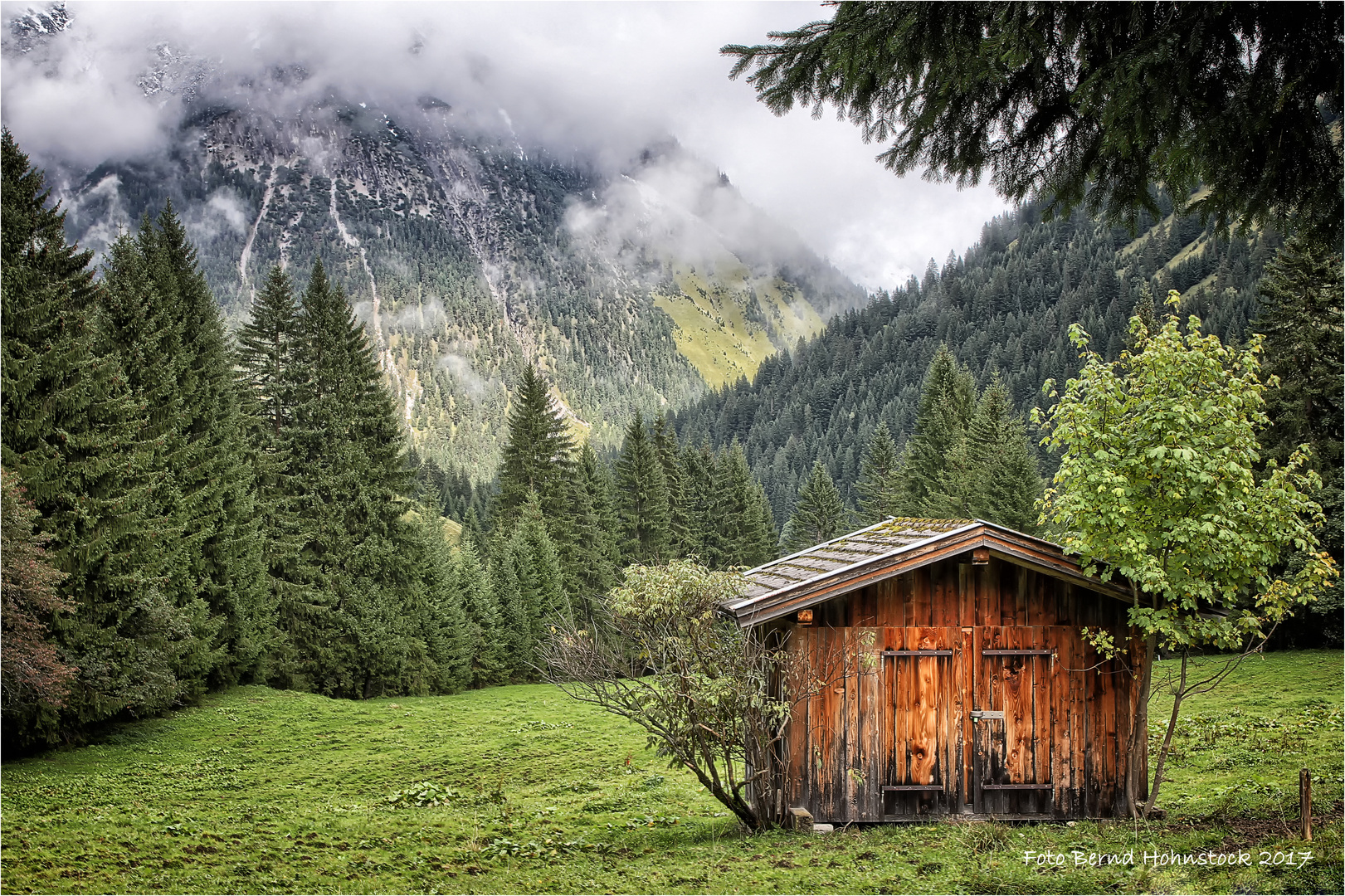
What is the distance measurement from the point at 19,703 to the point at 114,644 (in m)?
2.75

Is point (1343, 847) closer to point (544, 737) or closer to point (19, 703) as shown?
point (544, 737)

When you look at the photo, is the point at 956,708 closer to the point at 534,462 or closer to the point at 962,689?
the point at 962,689

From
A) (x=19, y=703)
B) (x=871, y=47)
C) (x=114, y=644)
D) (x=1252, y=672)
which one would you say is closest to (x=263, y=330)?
(x=114, y=644)

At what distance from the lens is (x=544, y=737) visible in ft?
75.3

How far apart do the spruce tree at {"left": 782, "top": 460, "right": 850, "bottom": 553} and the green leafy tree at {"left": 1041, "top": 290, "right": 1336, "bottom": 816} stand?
49771mm

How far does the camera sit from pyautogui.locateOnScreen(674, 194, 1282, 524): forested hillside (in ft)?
433

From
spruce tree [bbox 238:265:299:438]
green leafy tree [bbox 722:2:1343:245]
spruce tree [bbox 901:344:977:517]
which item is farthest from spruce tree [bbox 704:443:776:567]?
green leafy tree [bbox 722:2:1343:245]

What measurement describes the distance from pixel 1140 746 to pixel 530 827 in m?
8.91

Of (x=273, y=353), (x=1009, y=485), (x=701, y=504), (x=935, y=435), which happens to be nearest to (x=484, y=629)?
(x=273, y=353)

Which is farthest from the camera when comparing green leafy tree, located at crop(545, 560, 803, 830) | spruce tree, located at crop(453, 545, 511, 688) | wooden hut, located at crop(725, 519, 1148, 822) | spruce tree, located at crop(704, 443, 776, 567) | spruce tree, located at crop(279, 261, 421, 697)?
spruce tree, located at crop(704, 443, 776, 567)

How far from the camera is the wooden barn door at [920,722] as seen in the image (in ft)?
38.5

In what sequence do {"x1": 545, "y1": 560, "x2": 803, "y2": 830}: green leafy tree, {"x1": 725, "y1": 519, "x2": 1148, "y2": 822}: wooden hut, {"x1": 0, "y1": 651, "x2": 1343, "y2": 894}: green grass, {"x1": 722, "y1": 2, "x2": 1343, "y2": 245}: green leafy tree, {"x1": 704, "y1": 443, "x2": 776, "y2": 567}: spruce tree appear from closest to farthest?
{"x1": 722, "y1": 2, "x2": 1343, "y2": 245}: green leafy tree, {"x1": 0, "y1": 651, "x2": 1343, "y2": 894}: green grass, {"x1": 545, "y1": 560, "x2": 803, "y2": 830}: green leafy tree, {"x1": 725, "y1": 519, "x2": 1148, "y2": 822}: wooden hut, {"x1": 704, "y1": 443, "x2": 776, "y2": 567}: spruce tree

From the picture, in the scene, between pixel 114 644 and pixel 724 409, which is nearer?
pixel 114 644

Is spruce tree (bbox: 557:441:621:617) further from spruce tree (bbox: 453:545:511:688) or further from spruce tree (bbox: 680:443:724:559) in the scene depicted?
spruce tree (bbox: 680:443:724:559)
